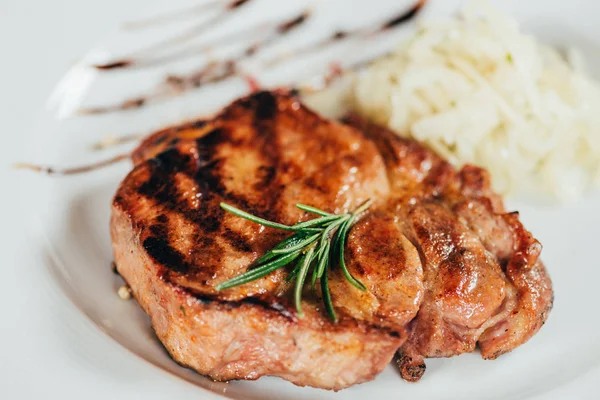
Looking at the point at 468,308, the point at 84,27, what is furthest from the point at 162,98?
the point at 468,308

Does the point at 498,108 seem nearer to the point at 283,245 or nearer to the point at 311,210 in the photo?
the point at 311,210

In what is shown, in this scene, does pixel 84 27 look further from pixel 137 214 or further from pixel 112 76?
pixel 137 214

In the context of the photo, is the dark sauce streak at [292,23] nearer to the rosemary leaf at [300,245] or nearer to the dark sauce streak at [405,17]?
the dark sauce streak at [405,17]

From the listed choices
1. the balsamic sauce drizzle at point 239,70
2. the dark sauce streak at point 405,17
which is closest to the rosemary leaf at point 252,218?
the balsamic sauce drizzle at point 239,70

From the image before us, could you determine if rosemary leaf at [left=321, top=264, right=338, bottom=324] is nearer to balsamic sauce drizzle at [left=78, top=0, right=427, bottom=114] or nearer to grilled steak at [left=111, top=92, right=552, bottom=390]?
grilled steak at [left=111, top=92, right=552, bottom=390]

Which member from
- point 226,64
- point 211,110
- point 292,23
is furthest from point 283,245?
point 292,23

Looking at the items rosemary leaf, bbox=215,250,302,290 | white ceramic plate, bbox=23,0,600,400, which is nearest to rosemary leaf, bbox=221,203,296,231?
rosemary leaf, bbox=215,250,302,290

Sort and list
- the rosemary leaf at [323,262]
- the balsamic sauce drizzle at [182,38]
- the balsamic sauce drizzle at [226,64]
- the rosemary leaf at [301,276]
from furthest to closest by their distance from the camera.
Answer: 1. the balsamic sauce drizzle at [182,38]
2. the balsamic sauce drizzle at [226,64]
3. the rosemary leaf at [323,262]
4. the rosemary leaf at [301,276]
